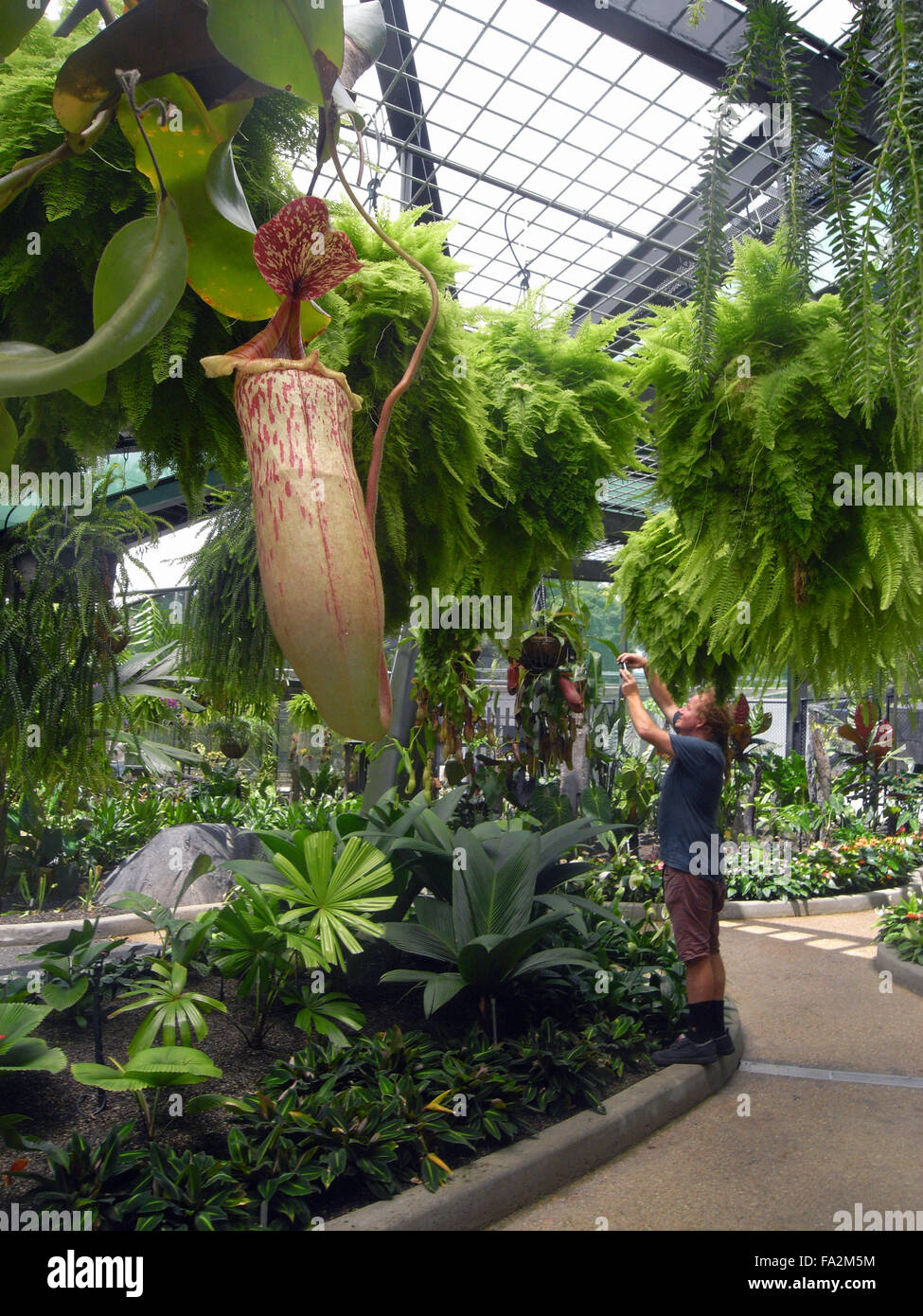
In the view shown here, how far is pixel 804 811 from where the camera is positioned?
7488 mm

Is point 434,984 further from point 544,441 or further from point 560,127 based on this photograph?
point 560,127

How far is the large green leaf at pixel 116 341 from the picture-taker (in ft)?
1.30

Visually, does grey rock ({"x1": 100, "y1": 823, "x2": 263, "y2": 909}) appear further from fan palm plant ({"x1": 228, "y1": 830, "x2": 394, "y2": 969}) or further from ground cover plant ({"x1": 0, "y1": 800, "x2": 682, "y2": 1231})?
fan palm plant ({"x1": 228, "y1": 830, "x2": 394, "y2": 969})

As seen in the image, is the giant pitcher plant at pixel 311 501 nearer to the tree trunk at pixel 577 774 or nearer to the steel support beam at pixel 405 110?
the steel support beam at pixel 405 110

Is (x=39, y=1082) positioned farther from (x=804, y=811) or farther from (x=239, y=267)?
(x=804, y=811)

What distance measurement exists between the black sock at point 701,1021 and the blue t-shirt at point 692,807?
49cm

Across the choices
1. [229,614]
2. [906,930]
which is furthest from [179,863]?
[906,930]

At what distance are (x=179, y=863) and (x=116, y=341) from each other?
18.4 ft

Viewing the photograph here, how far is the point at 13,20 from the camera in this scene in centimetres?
50

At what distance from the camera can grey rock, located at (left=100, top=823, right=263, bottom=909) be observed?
5.43m

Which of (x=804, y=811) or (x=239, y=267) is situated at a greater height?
(x=239, y=267)

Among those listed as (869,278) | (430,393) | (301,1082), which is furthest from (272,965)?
(869,278)

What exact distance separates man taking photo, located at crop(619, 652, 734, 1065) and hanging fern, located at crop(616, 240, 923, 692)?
129cm
